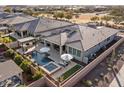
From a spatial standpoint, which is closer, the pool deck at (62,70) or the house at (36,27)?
the pool deck at (62,70)

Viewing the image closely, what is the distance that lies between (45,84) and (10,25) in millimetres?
26649

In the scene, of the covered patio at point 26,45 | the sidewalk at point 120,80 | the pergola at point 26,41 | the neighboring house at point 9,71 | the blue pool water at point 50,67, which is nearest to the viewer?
the neighboring house at point 9,71

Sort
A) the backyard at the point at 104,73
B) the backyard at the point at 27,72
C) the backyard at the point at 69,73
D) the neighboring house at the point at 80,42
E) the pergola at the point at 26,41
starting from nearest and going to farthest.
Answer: the backyard at the point at 27,72 < the backyard at the point at 104,73 < the backyard at the point at 69,73 < the neighboring house at the point at 80,42 < the pergola at the point at 26,41

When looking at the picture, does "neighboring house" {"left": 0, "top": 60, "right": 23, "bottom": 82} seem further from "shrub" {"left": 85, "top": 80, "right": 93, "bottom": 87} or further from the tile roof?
the tile roof

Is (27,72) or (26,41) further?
(26,41)

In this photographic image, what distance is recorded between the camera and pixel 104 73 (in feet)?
64.1

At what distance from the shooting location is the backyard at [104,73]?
1735 centimetres

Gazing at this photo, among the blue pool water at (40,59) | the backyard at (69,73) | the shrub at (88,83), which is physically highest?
the blue pool water at (40,59)

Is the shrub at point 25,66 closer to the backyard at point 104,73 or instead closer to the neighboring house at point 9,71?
A: the neighboring house at point 9,71

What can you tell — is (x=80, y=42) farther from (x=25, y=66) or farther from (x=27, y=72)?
(x=27, y=72)

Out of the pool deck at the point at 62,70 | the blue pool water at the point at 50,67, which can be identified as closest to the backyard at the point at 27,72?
the blue pool water at the point at 50,67

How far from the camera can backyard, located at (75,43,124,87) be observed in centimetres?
1735

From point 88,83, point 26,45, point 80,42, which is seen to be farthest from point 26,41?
point 88,83

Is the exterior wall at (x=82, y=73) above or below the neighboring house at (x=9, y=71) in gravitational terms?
below
